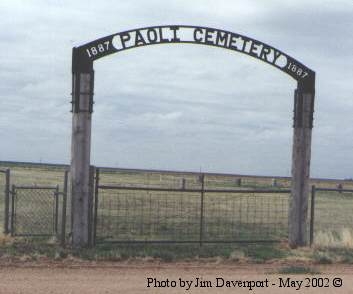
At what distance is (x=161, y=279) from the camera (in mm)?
10227

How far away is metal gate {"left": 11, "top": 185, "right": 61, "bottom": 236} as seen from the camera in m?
14.2

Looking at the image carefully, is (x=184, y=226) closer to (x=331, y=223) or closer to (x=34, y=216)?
(x=34, y=216)

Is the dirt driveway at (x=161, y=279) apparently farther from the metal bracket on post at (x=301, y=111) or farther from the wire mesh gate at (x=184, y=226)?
the metal bracket on post at (x=301, y=111)

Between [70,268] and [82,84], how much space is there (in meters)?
3.54

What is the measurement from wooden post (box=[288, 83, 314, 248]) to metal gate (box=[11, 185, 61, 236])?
15.7 ft

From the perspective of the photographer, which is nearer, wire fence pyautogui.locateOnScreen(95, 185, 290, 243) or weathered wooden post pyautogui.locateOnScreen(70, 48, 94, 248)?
weathered wooden post pyautogui.locateOnScreen(70, 48, 94, 248)

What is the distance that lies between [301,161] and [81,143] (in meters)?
4.46

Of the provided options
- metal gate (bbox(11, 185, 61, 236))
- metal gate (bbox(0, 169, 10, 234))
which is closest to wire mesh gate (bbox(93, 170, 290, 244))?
metal gate (bbox(11, 185, 61, 236))

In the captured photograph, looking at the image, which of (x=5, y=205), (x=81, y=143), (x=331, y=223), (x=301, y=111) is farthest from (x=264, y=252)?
(x=331, y=223)

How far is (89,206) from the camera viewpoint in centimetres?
1305

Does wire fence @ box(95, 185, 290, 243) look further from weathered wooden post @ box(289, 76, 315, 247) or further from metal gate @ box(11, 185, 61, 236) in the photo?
metal gate @ box(11, 185, 61, 236)

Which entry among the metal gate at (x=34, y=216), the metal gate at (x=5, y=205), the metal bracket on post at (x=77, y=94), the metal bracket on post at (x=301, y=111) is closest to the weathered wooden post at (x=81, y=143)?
the metal bracket on post at (x=77, y=94)

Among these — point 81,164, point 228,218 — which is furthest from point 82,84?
point 228,218

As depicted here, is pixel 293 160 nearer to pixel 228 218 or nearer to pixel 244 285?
pixel 244 285
